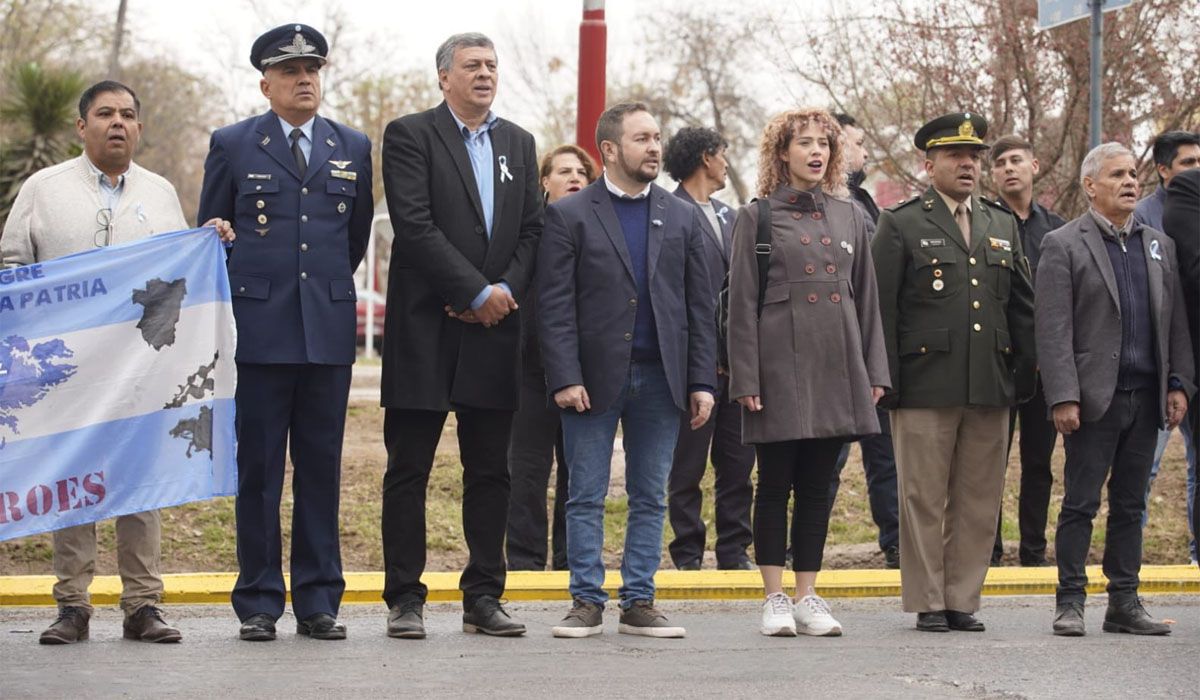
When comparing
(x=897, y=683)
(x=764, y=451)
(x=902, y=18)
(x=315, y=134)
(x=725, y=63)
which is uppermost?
(x=725, y=63)

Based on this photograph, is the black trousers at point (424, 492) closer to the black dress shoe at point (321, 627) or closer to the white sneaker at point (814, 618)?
the black dress shoe at point (321, 627)

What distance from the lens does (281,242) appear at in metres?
8.08

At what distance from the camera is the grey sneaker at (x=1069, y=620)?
8.62 m

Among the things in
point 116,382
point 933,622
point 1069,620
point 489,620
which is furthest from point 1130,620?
point 116,382

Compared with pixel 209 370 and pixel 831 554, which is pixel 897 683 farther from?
pixel 831 554

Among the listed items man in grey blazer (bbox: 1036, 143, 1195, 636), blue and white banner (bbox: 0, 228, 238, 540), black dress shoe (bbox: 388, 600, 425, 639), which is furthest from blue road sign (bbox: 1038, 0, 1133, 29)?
blue and white banner (bbox: 0, 228, 238, 540)

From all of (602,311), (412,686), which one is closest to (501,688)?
(412,686)

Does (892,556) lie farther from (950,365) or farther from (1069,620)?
(950,365)

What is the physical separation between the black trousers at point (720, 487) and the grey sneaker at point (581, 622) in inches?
94.4

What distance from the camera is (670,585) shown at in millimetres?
9672

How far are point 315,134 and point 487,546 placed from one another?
6.30 ft

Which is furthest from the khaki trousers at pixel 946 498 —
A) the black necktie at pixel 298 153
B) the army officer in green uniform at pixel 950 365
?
the black necktie at pixel 298 153

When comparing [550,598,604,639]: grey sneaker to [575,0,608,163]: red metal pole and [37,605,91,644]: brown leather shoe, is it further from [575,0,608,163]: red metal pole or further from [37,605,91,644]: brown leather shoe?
[575,0,608,163]: red metal pole

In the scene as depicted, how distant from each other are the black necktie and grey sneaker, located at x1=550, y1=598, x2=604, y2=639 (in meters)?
2.19
